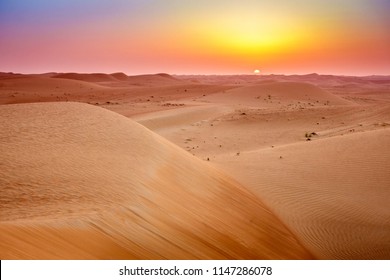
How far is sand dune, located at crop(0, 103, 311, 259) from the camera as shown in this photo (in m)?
4.24

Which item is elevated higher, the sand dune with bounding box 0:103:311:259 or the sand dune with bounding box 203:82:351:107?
the sand dune with bounding box 203:82:351:107

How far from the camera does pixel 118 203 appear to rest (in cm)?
527

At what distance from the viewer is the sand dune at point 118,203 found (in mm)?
4238

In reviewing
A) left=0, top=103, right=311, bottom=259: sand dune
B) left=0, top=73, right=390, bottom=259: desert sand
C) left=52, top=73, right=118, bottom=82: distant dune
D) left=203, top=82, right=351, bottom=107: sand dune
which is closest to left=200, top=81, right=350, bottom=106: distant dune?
left=203, top=82, right=351, bottom=107: sand dune

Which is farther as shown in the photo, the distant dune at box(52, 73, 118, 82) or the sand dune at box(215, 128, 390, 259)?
the distant dune at box(52, 73, 118, 82)

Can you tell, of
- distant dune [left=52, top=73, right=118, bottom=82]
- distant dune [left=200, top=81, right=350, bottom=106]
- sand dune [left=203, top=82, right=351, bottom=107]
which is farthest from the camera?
distant dune [left=52, top=73, right=118, bottom=82]

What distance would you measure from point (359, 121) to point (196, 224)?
62.5ft

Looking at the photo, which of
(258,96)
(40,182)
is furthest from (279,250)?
(258,96)

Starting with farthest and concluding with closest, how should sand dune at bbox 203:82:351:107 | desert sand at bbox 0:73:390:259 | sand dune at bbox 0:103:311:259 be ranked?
1. sand dune at bbox 203:82:351:107
2. desert sand at bbox 0:73:390:259
3. sand dune at bbox 0:103:311:259

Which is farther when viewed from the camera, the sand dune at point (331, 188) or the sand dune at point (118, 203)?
the sand dune at point (331, 188)

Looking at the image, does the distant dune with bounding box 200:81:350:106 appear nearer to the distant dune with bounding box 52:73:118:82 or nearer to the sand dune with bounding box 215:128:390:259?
the sand dune with bounding box 215:128:390:259

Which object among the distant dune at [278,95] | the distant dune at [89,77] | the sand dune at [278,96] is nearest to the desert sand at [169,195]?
the sand dune at [278,96]

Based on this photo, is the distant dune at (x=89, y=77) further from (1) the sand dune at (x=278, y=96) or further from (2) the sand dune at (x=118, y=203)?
→ (2) the sand dune at (x=118, y=203)
